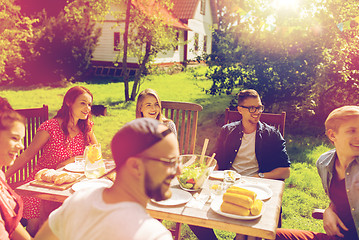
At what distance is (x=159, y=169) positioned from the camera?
48.2 inches

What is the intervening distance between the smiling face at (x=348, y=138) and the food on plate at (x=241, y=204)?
2.94 ft

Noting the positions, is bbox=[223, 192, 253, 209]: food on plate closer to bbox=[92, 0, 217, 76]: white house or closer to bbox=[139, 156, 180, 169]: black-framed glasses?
bbox=[139, 156, 180, 169]: black-framed glasses

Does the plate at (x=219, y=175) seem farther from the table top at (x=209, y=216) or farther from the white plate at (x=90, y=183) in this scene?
the white plate at (x=90, y=183)

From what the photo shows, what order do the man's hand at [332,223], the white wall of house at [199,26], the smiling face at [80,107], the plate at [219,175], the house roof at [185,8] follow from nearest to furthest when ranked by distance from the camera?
the man's hand at [332,223] → the plate at [219,175] → the smiling face at [80,107] → the house roof at [185,8] → the white wall of house at [199,26]

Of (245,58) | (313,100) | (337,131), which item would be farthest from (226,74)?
(337,131)

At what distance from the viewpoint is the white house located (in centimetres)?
1862

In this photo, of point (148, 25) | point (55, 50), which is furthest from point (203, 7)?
point (148, 25)

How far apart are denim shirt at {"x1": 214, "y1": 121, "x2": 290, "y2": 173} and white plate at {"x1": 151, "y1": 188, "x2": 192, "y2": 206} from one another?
4.76 feet

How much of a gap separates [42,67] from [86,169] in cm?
1350

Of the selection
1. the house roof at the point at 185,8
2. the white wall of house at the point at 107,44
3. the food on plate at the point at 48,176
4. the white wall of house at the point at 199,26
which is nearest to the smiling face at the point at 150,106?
the food on plate at the point at 48,176

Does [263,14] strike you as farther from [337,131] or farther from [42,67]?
[42,67]

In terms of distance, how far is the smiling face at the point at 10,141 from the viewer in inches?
73.2

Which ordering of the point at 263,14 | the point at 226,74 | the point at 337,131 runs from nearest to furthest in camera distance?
1. the point at 337,131
2. the point at 263,14
3. the point at 226,74

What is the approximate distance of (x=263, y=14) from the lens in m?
6.50
